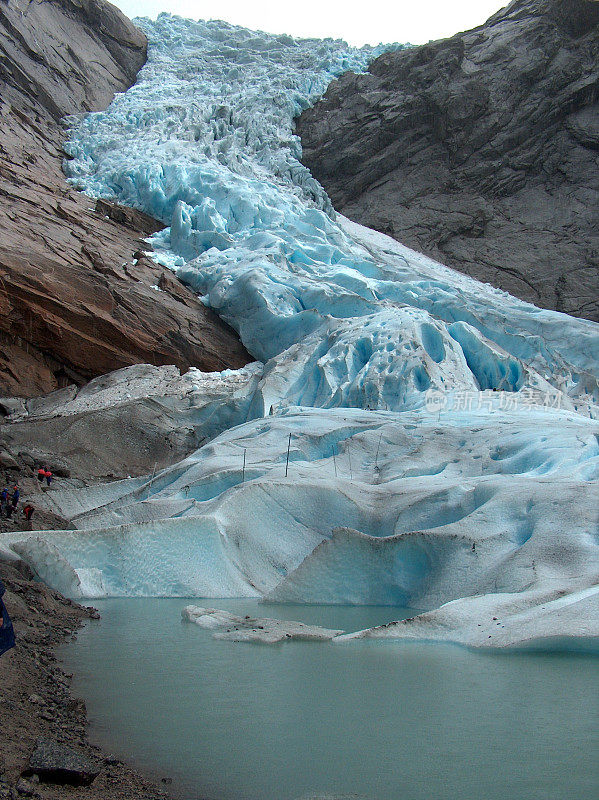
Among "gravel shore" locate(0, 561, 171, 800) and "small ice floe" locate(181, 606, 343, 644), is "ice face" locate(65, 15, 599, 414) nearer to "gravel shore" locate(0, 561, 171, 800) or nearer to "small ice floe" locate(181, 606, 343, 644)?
"small ice floe" locate(181, 606, 343, 644)

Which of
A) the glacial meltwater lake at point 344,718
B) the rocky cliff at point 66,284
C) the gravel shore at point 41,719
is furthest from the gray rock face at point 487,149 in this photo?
the gravel shore at point 41,719

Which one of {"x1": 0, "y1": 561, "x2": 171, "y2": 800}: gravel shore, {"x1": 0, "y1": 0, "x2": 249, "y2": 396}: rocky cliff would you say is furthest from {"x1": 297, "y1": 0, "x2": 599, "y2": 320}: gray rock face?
{"x1": 0, "y1": 561, "x2": 171, "y2": 800}: gravel shore

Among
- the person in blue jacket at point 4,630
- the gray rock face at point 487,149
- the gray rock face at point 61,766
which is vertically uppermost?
the gray rock face at point 487,149

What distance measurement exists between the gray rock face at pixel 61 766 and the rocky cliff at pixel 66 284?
35.0ft

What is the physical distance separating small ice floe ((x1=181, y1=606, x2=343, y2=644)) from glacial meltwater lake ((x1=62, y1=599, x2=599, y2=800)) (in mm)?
88

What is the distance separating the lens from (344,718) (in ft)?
11.2

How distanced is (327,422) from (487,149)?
14.0 metres

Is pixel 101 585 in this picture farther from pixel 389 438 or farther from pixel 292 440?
pixel 389 438

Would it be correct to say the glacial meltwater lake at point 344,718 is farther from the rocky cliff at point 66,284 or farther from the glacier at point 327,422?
the rocky cliff at point 66,284

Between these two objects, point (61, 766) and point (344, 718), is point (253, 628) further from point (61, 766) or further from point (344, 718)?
point (61, 766)

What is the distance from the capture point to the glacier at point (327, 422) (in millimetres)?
6199

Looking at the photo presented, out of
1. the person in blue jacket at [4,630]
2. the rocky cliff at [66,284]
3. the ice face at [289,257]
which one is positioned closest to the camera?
the person in blue jacket at [4,630]

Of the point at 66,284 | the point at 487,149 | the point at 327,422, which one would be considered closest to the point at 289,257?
the point at 66,284

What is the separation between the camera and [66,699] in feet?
11.5
